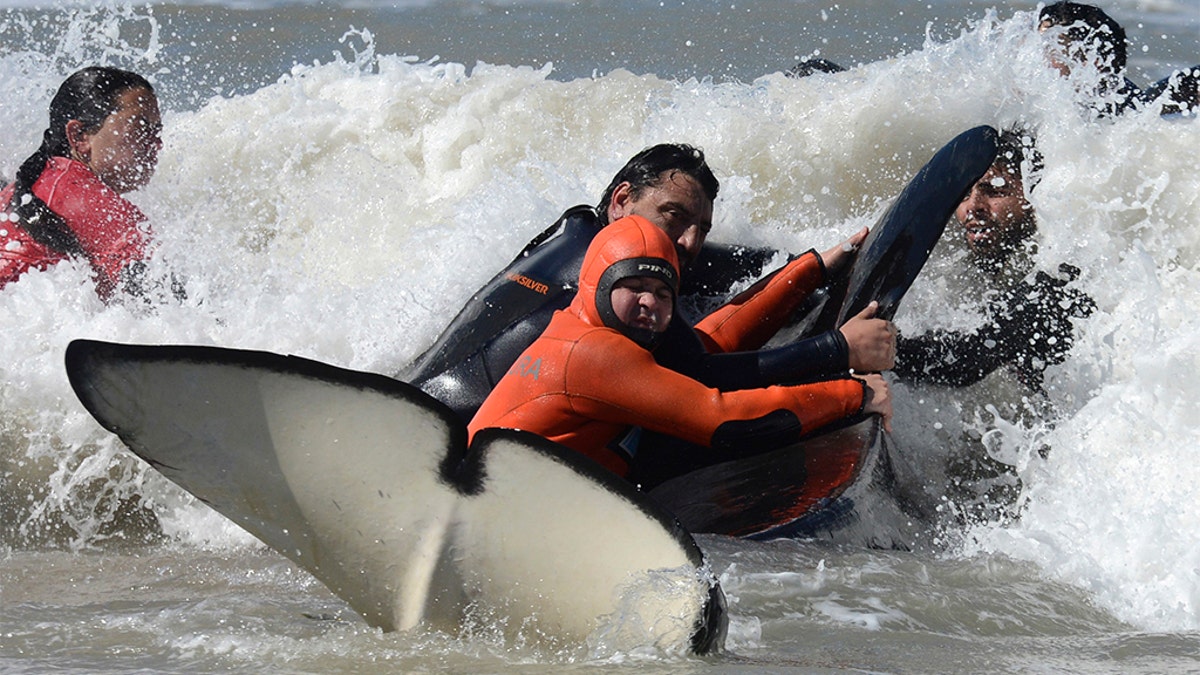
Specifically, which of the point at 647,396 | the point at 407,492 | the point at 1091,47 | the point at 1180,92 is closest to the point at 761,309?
the point at 647,396

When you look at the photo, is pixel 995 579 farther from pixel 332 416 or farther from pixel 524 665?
pixel 332 416

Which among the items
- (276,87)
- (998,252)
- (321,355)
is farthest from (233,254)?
(998,252)

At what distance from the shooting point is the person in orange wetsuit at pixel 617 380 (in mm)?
3354

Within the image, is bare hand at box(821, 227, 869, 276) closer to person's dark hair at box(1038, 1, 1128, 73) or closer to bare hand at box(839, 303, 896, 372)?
bare hand at box(839, 303, 896, 372)

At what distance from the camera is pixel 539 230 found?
534 centimetres

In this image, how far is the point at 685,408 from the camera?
11.3ft

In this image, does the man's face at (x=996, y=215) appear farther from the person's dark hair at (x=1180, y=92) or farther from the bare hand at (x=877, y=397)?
the person's dark hair at (x=1180, y=92)

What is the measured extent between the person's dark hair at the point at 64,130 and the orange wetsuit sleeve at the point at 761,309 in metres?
2.74

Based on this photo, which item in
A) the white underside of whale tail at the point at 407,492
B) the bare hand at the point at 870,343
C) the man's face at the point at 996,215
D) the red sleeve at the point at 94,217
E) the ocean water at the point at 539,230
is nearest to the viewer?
the white underside of whale tail at the point at 407,492

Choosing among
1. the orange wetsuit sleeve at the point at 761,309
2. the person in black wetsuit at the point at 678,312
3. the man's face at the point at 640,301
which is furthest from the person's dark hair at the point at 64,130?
the man's face at the point at 640,301

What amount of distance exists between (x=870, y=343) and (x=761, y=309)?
0.58m

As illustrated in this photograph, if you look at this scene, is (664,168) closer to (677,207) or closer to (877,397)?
(677,207)

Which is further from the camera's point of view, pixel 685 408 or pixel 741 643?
pixel 685 408

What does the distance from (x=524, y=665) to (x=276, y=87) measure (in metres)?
6.66
